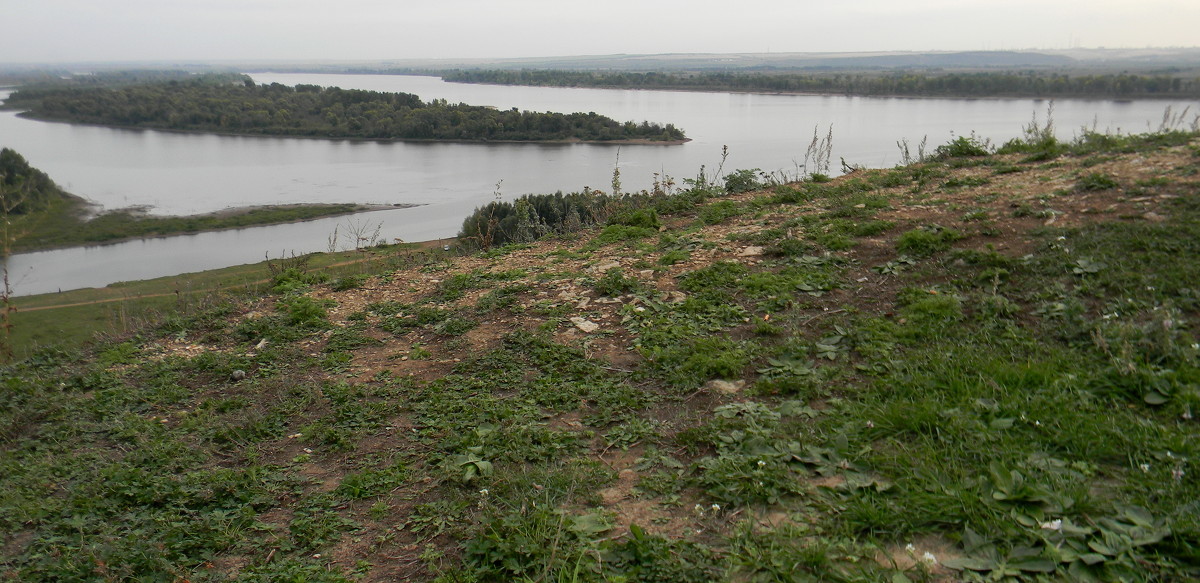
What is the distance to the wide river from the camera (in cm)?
2175

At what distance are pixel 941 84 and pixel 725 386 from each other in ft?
160

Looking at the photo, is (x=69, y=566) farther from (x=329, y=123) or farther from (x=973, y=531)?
(x=329, y=123)

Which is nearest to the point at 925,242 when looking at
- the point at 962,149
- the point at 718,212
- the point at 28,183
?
the point at 718,212

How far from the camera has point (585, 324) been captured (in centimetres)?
370

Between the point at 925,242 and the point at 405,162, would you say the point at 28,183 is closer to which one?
the point at 405,162

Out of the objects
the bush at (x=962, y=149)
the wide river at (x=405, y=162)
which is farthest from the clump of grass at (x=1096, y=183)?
the wide river at (x=405, y=162)

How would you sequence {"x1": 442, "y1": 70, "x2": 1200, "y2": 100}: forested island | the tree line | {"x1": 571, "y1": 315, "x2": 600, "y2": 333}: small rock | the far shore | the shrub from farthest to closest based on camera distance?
1. the far shore
2. {"x1": 442, "y1": 70, "x2": 1200, "y2": 100}: forested island
3. the tree line
4. the shrub
5. {"x1": 571, "y1": 315, "x2": 600, "y2": 333}: small rock

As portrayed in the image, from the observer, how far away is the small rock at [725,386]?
110 inches

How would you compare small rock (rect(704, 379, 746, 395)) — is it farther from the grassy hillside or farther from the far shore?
the far shore

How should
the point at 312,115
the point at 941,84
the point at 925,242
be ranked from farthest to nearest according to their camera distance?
1. the point at 312,115
2. the point at 941,84
3. the point at 925,242

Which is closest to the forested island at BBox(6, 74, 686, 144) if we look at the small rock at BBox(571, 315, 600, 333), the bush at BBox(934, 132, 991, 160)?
the bush at BBox(934, 132, 991, 160)

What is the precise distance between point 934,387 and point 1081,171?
4192mm

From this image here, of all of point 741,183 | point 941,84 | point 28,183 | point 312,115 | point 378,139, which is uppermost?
point 941,84

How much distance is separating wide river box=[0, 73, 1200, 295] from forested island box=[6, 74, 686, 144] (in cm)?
129
